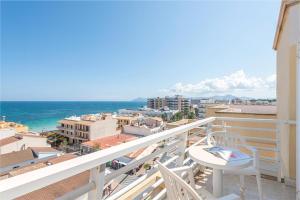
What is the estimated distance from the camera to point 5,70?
2427cm

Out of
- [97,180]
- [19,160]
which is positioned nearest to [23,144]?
[19,160]

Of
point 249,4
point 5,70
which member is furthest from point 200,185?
point 5,70

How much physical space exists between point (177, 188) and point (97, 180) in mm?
430

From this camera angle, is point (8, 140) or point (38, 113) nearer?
point (8, 140)

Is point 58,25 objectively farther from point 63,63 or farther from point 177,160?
point 177,160

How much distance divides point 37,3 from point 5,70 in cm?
1472

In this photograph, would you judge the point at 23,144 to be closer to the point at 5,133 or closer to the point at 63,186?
the point at 5,133

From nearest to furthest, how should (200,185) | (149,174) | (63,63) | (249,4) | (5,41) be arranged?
(149,174) → (200,185) → (249,4) → (5,41) → (63,63)

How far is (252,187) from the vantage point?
2.35 meters

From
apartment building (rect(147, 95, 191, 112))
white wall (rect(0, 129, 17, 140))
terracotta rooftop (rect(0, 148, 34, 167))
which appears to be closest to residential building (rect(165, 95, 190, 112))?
apartment building (rect(147, 95, 191, 112))

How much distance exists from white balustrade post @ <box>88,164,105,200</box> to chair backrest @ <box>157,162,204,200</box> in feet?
1.15

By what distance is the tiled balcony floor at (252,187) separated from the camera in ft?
7.07

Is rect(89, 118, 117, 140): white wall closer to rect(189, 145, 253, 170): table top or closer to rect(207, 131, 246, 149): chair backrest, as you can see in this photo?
rect(207, 131, 246, 149): chair backrest

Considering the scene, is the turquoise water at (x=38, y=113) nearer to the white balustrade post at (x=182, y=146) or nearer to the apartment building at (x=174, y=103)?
the apartment building at (x=174, y=103)
